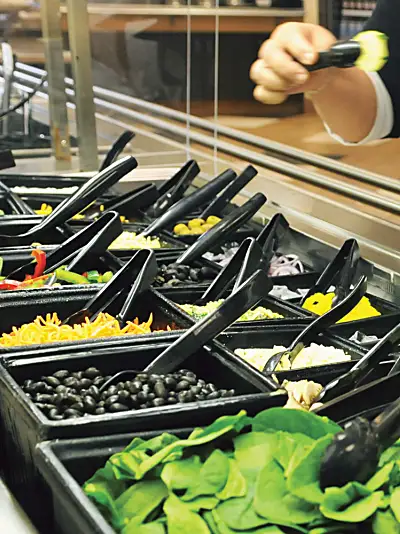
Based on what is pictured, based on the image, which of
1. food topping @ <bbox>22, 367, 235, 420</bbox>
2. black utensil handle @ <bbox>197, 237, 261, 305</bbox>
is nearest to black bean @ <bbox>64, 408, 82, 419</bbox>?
food topping @ <bbox>22, 367, 235, 420</bbox>

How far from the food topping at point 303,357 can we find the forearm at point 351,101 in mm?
824

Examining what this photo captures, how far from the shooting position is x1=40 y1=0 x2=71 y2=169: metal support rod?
3.42 meters

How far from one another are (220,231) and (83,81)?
149 centimetres

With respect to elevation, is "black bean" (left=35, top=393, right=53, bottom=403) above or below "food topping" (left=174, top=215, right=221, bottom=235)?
above

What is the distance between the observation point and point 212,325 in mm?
1379

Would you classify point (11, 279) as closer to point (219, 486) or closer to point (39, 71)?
point (219, 486)

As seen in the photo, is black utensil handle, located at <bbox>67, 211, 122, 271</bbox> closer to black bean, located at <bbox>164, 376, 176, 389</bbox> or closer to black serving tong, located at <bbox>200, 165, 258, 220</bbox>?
black serving tong, located at <bbox>200, 165, 258, 220</bbox>

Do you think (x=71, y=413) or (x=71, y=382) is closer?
(x=71, y=413)

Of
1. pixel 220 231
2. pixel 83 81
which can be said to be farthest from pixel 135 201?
pixel 83 81

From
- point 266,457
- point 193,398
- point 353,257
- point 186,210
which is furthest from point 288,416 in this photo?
point 186,210

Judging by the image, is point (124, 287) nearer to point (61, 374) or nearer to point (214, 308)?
point (214, 308)

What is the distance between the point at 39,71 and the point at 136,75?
0.45m

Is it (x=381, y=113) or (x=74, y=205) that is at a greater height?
(x=381, y=113)

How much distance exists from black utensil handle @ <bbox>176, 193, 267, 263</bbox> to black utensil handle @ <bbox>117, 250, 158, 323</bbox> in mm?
360
